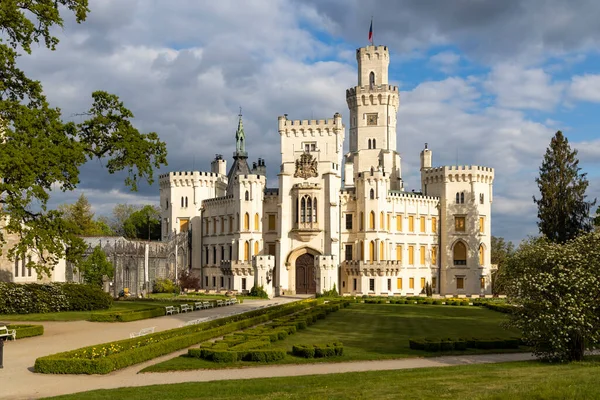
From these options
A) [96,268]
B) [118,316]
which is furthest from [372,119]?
[118,316]

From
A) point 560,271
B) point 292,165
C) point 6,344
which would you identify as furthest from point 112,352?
point 292,165

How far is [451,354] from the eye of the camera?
2591 centimetres

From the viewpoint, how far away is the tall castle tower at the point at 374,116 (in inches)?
3317

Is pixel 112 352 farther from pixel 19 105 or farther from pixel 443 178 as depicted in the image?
pixel 443 178

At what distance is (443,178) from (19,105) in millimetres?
61427

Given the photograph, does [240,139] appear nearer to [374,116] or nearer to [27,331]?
[374,116]

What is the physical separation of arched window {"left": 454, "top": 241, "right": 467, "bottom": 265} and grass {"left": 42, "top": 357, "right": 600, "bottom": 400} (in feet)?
199

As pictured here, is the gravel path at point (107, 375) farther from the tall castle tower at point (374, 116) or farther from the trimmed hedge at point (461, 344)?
the tall castle tower at point (374, 116)

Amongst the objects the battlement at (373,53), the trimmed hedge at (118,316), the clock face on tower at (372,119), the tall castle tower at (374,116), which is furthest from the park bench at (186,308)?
the battlement at (373,53)

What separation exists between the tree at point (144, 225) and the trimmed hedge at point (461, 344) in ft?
276

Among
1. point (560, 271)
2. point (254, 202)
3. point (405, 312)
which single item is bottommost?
point (405, 312)

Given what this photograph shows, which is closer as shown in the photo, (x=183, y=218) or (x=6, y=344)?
(x=6, y=344)

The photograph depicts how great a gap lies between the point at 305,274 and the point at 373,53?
99.0 ft

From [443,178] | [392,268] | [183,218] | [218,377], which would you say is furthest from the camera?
[183,218]
